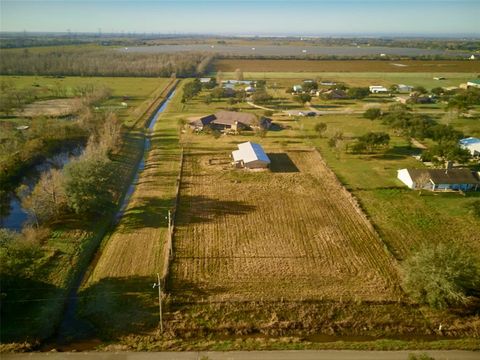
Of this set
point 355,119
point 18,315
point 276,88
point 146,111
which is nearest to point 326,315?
point 18,315

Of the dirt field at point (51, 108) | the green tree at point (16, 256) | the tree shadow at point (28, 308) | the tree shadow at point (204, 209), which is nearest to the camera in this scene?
the tree shadow at point (28, 308)

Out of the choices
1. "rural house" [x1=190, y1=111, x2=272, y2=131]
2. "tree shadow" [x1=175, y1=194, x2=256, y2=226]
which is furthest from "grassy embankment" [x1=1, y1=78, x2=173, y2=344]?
"rural house" [x1=190, y1=111, x2=272, y2=131]

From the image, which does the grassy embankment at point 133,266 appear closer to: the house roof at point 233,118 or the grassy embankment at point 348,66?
the house roof at point 233,118

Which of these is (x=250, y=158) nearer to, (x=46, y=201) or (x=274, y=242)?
(x=274, y=242)

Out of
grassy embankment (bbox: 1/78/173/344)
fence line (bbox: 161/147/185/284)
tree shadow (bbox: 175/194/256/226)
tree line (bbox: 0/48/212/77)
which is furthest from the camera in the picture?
tree line (bbox: 0/48/212/77)

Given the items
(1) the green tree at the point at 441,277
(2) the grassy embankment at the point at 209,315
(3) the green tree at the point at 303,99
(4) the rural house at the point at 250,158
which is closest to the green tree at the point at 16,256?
(2) the grassy embankment at the point at 209,315

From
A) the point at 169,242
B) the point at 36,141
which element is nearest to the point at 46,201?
the point at 169,242

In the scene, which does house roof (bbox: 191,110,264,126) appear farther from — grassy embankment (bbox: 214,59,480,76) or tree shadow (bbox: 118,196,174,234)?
grassy embankment (bbox: 214,59,480,76)
